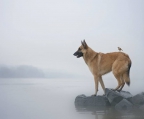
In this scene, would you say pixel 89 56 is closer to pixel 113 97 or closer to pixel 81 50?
pixel 81 50

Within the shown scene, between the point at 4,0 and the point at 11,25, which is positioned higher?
the point at 4,0

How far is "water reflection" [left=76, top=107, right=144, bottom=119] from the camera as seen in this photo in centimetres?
264

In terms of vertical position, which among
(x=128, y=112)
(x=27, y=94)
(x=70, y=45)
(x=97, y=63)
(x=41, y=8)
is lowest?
(x=128, y=112)

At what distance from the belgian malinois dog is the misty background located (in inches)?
5.8

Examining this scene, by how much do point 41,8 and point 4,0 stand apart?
52 centimetres

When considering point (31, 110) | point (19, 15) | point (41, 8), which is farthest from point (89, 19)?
point (31, 110)

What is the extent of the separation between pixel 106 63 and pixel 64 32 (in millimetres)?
719

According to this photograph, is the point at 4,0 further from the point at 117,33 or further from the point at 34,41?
the point at 117,33

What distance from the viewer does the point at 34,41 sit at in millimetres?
3426

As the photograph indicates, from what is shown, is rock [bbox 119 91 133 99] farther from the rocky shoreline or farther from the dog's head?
the dog's head

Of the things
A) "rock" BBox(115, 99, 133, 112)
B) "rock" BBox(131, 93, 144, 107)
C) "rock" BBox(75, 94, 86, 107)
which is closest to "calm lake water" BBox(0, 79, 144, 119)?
"rock" BBox(75, 94, 86, 107)

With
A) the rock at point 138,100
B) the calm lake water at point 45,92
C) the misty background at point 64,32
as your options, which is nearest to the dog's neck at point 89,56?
the misty background at point 64,32

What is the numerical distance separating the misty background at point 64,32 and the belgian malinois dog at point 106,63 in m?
0.15

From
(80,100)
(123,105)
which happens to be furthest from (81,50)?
(123,105)
